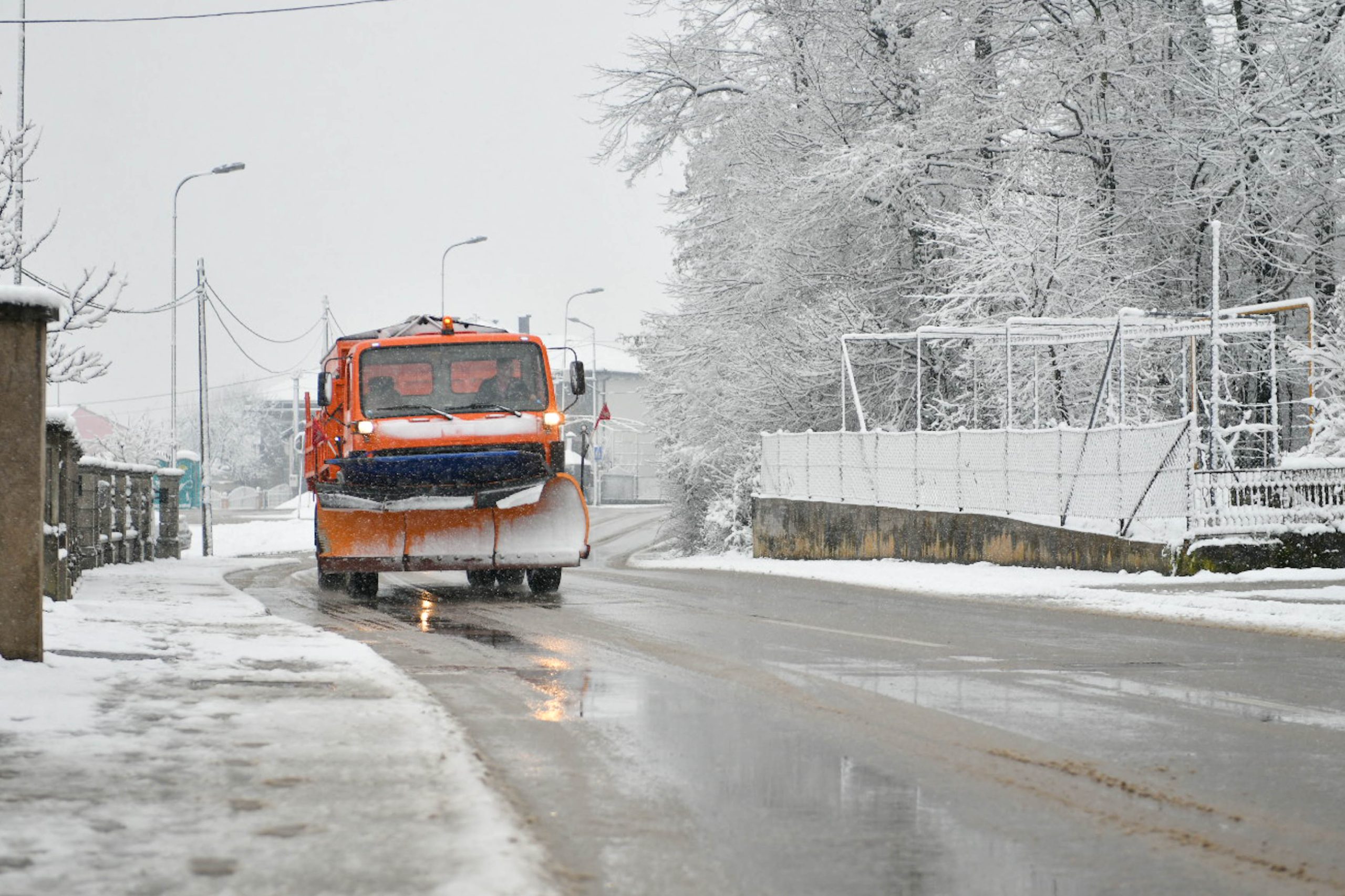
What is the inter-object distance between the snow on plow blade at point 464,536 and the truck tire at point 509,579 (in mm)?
1654

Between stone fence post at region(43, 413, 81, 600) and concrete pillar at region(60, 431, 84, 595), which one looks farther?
concrete pillar at region(60, 431, 84, 595)

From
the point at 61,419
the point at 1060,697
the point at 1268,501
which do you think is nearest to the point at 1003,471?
the point at 1268,501

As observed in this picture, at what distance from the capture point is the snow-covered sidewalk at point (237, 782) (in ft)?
14.2

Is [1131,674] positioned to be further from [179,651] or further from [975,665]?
[179,651]

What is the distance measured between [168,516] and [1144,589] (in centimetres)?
1561

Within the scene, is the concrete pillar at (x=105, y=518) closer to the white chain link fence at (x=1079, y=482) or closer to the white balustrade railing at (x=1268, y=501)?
the white chain link fence at (x=1079, y=482)

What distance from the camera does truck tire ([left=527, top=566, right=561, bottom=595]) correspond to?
1711 centimetres

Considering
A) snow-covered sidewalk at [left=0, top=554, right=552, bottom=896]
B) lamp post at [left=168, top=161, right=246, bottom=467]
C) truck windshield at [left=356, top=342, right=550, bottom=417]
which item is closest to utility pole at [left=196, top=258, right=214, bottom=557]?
lamp post at [left=168, top=161, right=246, bottom=467]

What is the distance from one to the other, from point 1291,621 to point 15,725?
1006cm

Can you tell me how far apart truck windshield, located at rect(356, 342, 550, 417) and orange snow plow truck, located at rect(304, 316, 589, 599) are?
1 cm

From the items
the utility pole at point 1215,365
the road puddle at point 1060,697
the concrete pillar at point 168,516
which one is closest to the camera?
the road puddle at point 1060,697

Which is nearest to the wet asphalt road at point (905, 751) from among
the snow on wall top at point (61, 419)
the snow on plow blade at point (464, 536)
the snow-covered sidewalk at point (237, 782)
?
the snow-covered sidewalk at point (237, 782)

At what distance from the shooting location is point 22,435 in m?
7.58

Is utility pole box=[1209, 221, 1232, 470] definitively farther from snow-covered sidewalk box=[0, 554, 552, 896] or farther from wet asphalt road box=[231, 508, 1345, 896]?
snow-covered sidewalk box=[0, 554, 552, 896]
